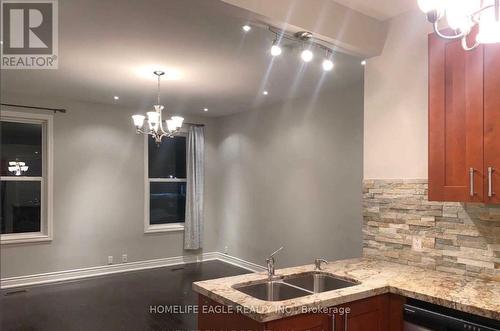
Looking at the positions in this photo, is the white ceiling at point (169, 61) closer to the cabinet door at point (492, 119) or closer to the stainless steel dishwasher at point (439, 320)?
the cabinet door at point (492, 119)

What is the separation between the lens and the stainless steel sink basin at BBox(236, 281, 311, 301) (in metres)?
2.24

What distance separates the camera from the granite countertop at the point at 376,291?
5.86 feet

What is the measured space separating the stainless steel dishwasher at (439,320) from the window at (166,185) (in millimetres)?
5149

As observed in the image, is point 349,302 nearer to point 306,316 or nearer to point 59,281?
point 306,316

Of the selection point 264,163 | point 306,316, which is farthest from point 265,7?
point 264,163

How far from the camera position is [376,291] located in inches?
83.6

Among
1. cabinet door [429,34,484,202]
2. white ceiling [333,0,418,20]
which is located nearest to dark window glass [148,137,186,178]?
white ceiling [333,0,418,20]

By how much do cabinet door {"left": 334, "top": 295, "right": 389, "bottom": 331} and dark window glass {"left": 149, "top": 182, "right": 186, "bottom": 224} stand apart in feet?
17.0

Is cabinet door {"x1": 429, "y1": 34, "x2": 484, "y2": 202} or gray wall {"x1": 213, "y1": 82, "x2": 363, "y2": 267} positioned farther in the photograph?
gray wall {"x1": 213, "y1": 82, "x2": 363, "y2": 267}

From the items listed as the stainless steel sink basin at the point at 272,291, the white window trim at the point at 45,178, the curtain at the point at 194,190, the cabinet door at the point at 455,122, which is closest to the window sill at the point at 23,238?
the white window trim at the point at 45,178

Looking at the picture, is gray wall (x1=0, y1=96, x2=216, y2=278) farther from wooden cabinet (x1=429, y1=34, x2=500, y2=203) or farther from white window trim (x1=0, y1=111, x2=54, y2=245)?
wooden cabinet (x1=429, y1=34, x2=500, y2=203)

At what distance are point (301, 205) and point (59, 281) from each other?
371cm

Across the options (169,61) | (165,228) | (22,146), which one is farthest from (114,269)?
(169,61)

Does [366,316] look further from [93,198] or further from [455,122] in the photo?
[93,198]
